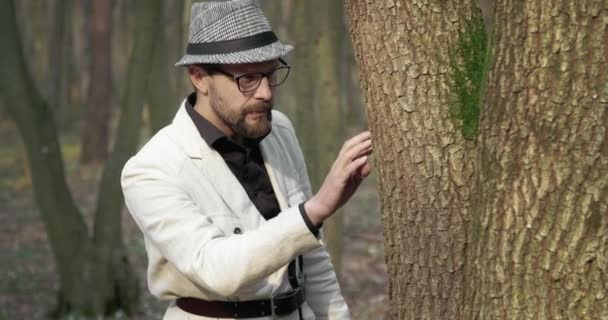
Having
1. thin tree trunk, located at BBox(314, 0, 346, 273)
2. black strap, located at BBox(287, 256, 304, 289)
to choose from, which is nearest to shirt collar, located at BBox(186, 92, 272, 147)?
black strap, located at BBox(287, 256, 304, 289)

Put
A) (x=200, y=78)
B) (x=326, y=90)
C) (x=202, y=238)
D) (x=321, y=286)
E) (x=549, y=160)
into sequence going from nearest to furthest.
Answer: (x=549, y=160), (x=202, y=238), (x=200, y=78), (x=321, y=286), (x=326, y=90)

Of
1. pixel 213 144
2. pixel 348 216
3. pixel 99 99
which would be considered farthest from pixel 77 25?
pixel 213 144

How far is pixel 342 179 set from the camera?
134 inches

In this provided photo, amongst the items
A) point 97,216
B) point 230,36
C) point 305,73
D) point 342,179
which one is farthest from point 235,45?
point 97,216

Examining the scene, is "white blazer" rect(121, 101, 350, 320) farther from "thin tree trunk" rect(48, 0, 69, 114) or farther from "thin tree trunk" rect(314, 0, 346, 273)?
"thin tree trunk" rect(48, 0, 69, 114)

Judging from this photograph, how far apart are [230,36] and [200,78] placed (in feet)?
0.72

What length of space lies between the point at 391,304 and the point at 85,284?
816cm

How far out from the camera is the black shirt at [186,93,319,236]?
4.10 metres

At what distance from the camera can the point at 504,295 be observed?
121 inches

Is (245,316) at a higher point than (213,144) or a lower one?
lower

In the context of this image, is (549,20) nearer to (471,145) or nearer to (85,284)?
(471,145)

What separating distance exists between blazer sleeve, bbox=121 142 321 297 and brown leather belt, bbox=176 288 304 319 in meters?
0.29

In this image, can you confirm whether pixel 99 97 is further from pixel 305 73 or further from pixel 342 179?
pixel 342 179

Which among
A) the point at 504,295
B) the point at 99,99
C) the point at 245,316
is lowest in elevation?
the point at 99,99
